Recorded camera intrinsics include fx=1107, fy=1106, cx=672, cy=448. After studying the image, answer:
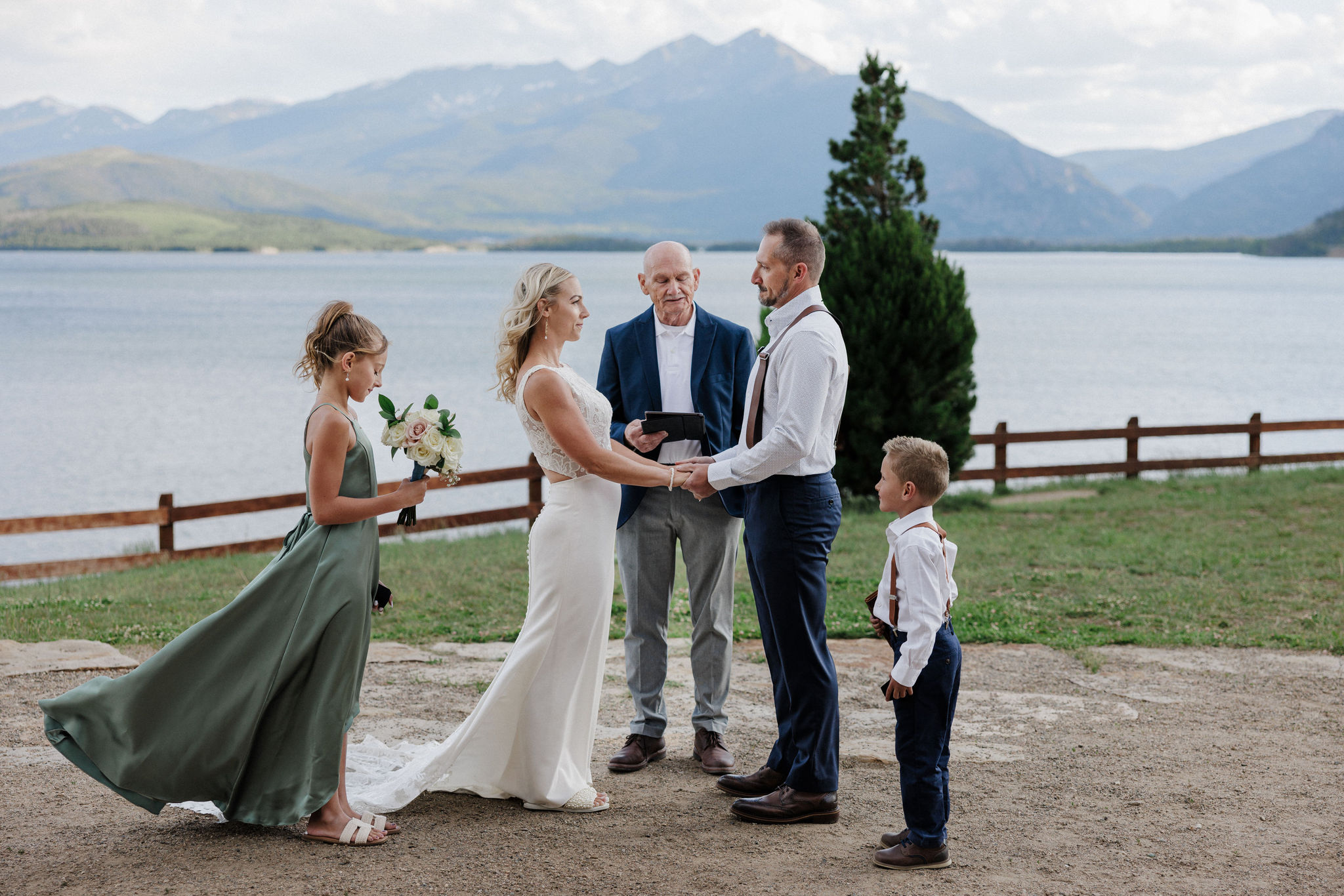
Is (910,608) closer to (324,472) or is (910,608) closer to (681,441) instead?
(681,441)

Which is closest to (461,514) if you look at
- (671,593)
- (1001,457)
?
(1001,457)

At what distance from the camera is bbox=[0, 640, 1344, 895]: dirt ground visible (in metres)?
3.82

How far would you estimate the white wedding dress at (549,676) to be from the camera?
450 cm

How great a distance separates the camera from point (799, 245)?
434cm

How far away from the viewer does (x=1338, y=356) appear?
58750 millimetres

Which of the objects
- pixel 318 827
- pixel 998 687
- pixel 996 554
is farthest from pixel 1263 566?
pixel 318 827

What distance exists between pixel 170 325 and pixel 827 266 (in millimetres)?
69725

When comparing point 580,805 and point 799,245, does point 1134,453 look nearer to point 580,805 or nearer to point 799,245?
point 799,245

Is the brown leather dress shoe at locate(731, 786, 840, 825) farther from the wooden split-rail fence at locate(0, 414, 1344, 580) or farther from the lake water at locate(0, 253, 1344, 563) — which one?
the wooden split-rail fence at locate(0, 414, 1344, 580)

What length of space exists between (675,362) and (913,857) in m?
2.40

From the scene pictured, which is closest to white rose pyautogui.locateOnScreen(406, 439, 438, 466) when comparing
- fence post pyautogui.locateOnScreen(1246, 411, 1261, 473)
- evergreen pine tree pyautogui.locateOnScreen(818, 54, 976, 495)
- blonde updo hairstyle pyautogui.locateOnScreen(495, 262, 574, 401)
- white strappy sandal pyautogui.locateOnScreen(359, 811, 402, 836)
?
blonde updo hairstyle pyautogui.locateOnScreen(495, 262, 574, 401)

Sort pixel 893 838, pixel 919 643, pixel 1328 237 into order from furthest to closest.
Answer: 1. pixel 1328 237
2. pixel 893 838
3. pixel 919 643

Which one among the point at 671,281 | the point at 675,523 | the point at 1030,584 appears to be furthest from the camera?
the point at 1030,584

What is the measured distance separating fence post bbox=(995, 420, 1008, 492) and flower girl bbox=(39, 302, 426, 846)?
11.9m
